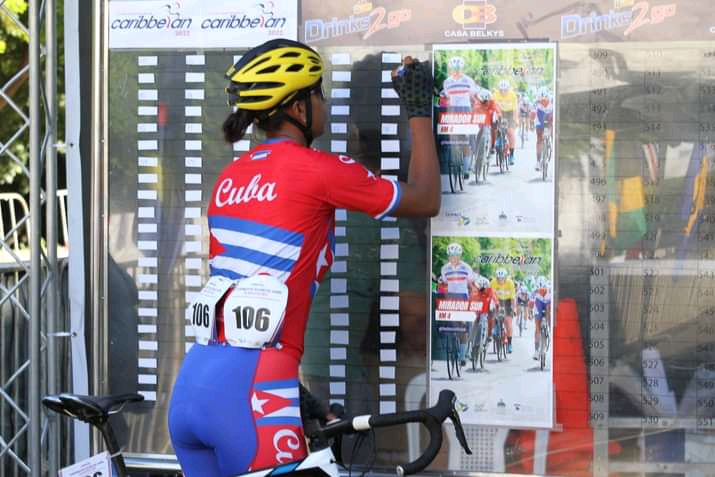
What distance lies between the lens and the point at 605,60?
3.76m

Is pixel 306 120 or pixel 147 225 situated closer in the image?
pixel 306 120

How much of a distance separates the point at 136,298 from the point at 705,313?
217 cm

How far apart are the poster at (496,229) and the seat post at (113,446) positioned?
4.00 feet

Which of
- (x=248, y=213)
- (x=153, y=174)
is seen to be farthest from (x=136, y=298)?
(x=248, y=213)

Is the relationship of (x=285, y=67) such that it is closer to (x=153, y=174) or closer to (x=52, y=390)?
(x=153, y=174)

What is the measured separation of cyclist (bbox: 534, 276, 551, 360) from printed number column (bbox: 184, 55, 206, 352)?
1.30 meters

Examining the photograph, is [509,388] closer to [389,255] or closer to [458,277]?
[458,277]

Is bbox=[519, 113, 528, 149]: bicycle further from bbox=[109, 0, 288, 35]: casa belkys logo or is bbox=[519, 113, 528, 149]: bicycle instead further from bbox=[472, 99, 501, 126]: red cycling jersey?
bbox=[109, 0, 288, 35]: casa belkys logo

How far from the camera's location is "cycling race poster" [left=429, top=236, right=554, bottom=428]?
3.85 meters

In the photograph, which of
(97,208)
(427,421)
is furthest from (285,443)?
(97,208)

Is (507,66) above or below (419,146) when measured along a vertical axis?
above

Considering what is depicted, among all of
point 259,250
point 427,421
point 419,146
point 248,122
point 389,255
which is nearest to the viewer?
point 427,421

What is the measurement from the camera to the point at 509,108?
384 cm

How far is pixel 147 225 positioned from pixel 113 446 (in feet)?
2.97
